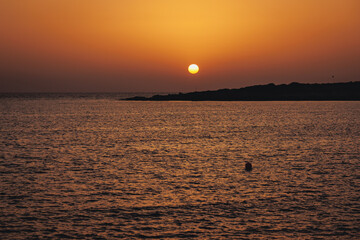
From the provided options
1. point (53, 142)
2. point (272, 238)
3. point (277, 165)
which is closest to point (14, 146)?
point (53, 142)

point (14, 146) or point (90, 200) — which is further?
point (14, 146)

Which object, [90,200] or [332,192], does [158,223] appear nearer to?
[90,200]

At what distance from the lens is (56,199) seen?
2480cm

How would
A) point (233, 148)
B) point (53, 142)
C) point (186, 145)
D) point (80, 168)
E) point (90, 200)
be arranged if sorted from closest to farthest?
1. point (90, 200)
2. point (80, 168)
3. point (233, 148)
4. point (186, 145)
5. point (53, 142)

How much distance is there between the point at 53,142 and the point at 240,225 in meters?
38.7

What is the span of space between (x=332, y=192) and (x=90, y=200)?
14749 mm

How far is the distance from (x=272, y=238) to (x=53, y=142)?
40841 mm

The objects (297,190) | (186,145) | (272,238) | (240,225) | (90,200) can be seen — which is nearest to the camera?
(272,238)

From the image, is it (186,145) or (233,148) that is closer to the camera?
(233,148)

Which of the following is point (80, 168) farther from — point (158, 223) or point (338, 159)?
point (338, 159)

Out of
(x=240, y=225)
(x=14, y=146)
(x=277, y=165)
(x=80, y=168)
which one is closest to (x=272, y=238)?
(x=240, y=225)

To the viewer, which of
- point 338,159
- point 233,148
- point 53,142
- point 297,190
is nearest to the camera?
point 297,190

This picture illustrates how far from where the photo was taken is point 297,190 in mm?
26750

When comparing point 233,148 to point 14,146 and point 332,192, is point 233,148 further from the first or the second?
point 14,146
